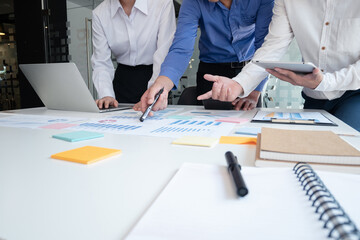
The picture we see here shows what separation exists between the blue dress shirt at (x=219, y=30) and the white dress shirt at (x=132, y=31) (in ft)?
0.74

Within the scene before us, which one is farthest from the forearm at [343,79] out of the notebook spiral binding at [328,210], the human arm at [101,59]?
the human arm at [101,59]

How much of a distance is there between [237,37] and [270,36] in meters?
0.28

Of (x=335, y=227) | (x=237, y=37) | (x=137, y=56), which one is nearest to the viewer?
(x=335, y=227)

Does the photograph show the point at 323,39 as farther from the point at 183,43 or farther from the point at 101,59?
the point at 101,59

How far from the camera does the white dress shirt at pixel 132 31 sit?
1.77 metres

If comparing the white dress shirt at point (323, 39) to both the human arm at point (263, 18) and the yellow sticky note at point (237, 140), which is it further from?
the yellow sticky note at point (237, 140)

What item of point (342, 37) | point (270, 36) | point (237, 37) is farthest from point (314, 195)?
point (237, 37)

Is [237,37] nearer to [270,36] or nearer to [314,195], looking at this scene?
[270,36]

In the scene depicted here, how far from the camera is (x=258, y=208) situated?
0.31 m

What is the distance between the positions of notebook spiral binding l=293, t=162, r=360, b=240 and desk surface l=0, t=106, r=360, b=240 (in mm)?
170

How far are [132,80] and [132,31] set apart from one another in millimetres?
321

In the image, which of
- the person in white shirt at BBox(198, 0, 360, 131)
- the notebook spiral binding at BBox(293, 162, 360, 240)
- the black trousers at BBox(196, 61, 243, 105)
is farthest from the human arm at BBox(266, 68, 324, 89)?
the notebook spiral binding at BBox(293, 162, 360, 240)

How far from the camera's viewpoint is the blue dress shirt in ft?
4.78

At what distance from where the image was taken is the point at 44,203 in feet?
1.13
